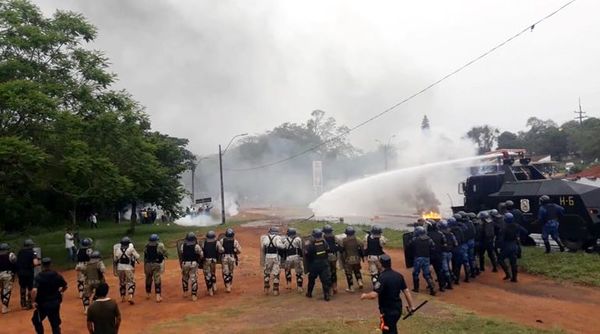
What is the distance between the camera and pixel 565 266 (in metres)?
16.0

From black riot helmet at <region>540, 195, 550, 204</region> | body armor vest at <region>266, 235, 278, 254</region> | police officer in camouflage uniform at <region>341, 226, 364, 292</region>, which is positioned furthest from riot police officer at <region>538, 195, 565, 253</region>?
body armor vest at <region>266, 235, 278, 254</region>

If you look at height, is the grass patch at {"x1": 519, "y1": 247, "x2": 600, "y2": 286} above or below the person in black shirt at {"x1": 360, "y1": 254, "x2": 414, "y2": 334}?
below

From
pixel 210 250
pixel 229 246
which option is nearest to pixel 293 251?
pixel 229 246

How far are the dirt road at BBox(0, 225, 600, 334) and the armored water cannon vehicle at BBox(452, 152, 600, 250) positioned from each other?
3.16 m

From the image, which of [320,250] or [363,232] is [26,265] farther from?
[363,232]

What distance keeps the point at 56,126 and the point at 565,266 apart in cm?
2106

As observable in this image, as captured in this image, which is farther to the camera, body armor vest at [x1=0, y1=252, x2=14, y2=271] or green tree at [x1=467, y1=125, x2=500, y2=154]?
green tree at [x1=467, y1=125, x2=500, y2=154]

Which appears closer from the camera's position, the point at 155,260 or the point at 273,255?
the point at 273,255

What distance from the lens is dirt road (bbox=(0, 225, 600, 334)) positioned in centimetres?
1165

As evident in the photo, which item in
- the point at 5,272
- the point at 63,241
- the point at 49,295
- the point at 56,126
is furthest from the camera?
the point at 63,241

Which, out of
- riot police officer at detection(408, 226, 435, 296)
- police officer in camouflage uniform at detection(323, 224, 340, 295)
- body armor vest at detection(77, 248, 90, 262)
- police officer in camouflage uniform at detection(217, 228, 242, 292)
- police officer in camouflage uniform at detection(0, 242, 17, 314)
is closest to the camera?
riot police officer at detection(408, 226, 435, 296)

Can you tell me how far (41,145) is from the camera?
74.2 feet

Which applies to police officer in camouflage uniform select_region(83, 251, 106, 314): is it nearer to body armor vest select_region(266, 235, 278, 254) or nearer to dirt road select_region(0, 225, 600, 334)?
dirt road select_region(0, 225, 600, 334)

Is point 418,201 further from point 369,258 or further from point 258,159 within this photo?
point 258,159
